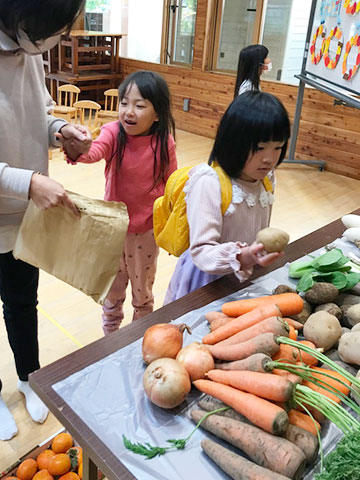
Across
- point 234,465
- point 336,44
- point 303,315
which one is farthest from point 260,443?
point 336,44

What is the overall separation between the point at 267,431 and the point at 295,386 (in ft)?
0.32

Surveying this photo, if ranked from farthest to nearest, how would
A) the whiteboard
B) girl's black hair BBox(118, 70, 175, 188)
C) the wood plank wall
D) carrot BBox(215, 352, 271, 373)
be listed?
the wood plank wall → the whiteboard → girl's black hair BBox(118, 70, 175, 188) → carrot BBox(215, 352, 271, 373)

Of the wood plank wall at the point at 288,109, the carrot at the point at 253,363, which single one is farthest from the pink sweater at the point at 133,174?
the wood plank wall at the point at 288,109

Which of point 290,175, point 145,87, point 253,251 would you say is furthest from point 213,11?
point 253,251

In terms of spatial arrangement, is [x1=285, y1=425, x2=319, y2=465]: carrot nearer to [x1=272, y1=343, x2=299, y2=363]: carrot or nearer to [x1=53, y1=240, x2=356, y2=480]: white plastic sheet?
[x1=53, y1=240, x2=356, y2=480]: white plastic sheet

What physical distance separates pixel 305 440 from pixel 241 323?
0.94 feet

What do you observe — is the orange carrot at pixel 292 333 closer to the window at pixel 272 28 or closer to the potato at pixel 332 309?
the potato at pixel 332 309

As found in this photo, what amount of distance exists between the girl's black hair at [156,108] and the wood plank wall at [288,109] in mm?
3470

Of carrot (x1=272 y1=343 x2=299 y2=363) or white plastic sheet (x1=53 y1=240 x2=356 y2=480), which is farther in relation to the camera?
carrot (x1=272 y1=343 x2=299 y2=363)

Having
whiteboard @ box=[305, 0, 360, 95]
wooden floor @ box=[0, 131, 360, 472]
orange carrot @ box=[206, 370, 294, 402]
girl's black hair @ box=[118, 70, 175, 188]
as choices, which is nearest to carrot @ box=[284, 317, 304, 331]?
orange carrot @ box=[206, 370, 294, 402]

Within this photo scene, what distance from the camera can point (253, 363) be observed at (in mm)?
836

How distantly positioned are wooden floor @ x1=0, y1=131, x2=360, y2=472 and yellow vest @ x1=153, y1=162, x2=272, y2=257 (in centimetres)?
83

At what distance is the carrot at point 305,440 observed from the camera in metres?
0.73

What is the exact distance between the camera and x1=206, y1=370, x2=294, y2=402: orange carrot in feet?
2.54
